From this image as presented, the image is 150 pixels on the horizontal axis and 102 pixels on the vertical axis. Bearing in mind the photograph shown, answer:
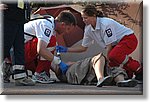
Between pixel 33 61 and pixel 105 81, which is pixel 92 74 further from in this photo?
pixel 33 61

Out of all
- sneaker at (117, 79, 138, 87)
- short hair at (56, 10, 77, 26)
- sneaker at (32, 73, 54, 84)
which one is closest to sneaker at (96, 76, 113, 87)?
sneaker at (117, 79, 138, 87)

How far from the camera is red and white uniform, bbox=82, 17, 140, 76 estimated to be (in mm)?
9234

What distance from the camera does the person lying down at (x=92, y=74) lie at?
363 inches

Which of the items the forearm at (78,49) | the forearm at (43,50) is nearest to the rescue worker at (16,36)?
the forearm at (43,50)

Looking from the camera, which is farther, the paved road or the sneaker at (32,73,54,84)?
the sneaker at (32,73,54,84)

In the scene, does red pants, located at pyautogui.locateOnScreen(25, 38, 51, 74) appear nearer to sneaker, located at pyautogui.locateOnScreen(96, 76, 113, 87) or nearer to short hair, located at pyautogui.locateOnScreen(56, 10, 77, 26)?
short hair, located at pyautogui.locateOnScreen(56, 10, 77, 26)

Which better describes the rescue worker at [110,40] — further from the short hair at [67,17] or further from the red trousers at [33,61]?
the red trousers at [33,61]

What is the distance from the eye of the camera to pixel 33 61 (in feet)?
Result: 30.4

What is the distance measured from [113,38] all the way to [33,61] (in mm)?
1045

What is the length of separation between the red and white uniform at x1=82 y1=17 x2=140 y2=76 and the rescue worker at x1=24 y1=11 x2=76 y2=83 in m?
0.27

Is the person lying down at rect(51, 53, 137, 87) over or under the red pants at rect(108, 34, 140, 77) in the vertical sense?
under

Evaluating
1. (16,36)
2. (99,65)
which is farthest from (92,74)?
(16,36)

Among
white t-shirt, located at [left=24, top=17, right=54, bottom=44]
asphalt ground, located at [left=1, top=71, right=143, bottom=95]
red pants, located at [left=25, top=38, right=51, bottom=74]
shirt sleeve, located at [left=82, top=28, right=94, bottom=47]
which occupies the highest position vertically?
white t-shirt, located at [left=24, top=17, right=54, bottom=44]

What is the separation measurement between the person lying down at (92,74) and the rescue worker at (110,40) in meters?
0.03
